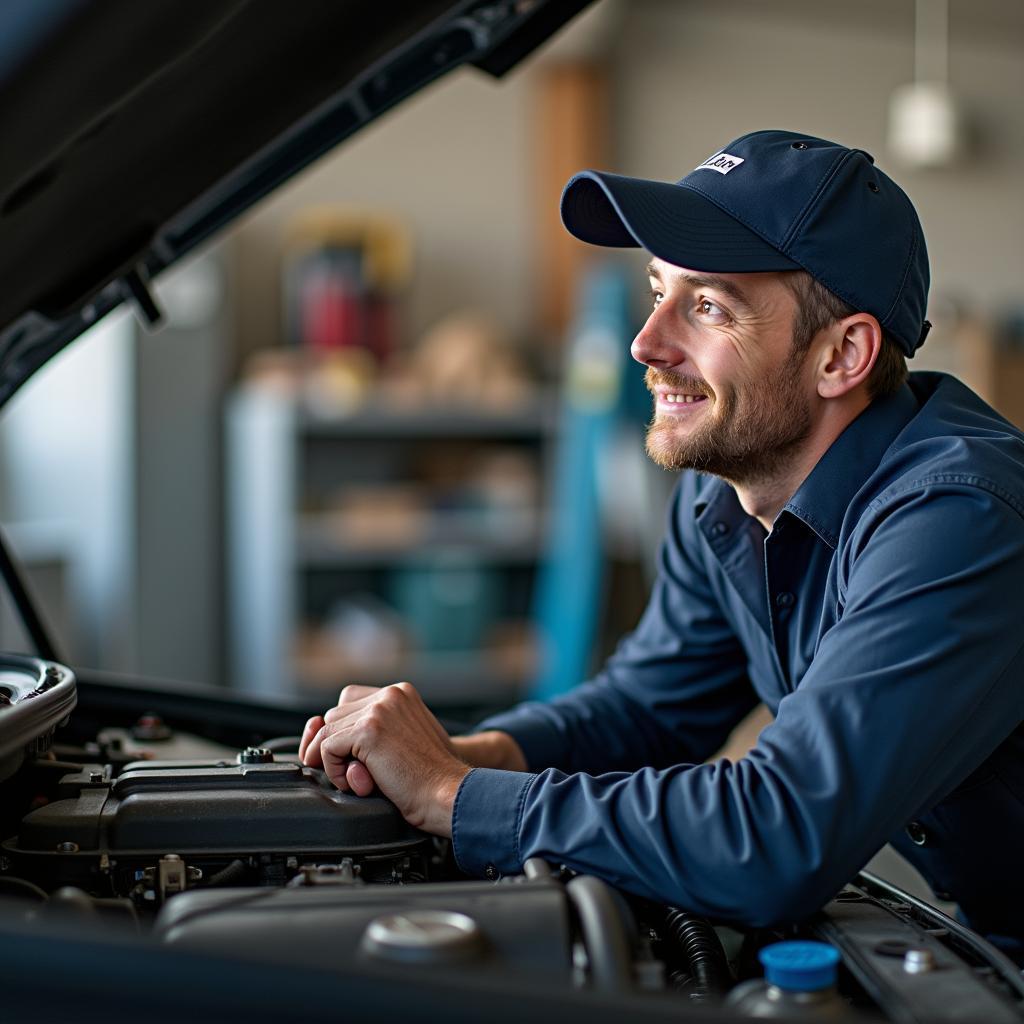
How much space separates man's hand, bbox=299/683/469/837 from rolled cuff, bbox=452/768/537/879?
2 cm

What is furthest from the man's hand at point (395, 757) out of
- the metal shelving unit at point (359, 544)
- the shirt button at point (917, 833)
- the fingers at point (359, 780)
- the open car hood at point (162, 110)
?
the metal shelving unit at point (359, 544)

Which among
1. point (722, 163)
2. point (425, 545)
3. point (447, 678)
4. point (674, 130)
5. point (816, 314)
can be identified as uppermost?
point (674, 130)

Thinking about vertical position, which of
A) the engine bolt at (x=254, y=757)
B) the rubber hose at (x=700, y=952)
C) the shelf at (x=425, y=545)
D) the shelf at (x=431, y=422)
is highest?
the shelf at (x=431, y=422)

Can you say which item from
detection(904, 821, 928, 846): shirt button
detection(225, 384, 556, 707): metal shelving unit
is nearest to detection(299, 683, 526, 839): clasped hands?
detection(904, 821, 928, 846): shirt button

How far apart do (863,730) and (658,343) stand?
1.67ft

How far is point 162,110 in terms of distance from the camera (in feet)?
4.66

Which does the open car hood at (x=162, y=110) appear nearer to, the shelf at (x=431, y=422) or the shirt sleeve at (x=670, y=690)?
the shirt sleeve at (x=670, y=690)

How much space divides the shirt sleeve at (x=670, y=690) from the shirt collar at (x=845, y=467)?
28cm

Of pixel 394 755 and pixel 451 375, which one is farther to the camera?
pixel 451 375

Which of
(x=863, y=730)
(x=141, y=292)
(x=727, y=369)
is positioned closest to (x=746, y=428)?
(x=727, y=369)

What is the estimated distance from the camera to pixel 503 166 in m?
6.20

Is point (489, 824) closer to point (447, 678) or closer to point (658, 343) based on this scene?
point (658, 343)

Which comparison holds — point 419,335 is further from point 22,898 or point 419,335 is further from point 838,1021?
point 838,1021

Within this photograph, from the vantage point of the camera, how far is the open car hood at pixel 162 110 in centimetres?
123
